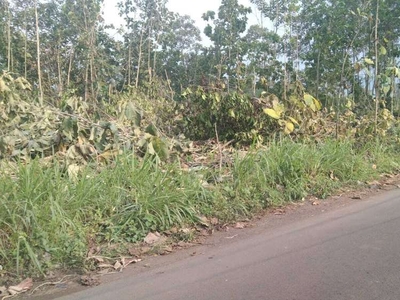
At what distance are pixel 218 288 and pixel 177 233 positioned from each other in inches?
46.5

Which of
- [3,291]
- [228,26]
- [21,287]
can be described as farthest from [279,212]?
[228,26]

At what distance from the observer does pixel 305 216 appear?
4.77 meters

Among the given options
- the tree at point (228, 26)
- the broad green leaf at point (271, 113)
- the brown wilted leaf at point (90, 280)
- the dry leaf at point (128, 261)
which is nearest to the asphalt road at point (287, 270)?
the brown wilted leaf at point (90, 280)

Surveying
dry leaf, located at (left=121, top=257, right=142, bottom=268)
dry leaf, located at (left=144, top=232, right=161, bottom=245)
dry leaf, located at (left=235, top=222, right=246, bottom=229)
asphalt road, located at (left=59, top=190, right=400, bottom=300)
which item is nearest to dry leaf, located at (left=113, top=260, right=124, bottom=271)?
dry leaf, located at (left=121, top=257, right=142, bottom=268)

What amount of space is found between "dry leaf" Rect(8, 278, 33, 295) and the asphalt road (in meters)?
0.40

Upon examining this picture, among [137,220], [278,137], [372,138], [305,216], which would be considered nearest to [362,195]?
[305,216]

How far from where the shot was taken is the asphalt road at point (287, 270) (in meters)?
2.94

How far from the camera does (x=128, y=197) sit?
4.31 m

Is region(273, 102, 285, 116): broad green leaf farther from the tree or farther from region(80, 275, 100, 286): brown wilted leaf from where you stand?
the tree

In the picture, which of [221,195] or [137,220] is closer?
[137,220]

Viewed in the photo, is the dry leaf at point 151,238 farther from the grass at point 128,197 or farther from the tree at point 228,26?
the tree at point 228,26

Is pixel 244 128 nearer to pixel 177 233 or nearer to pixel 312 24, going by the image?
pixel 177 233

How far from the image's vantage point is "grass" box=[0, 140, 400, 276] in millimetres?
3492

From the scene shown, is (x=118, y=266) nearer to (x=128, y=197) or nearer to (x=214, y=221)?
(x=128, y=197)
